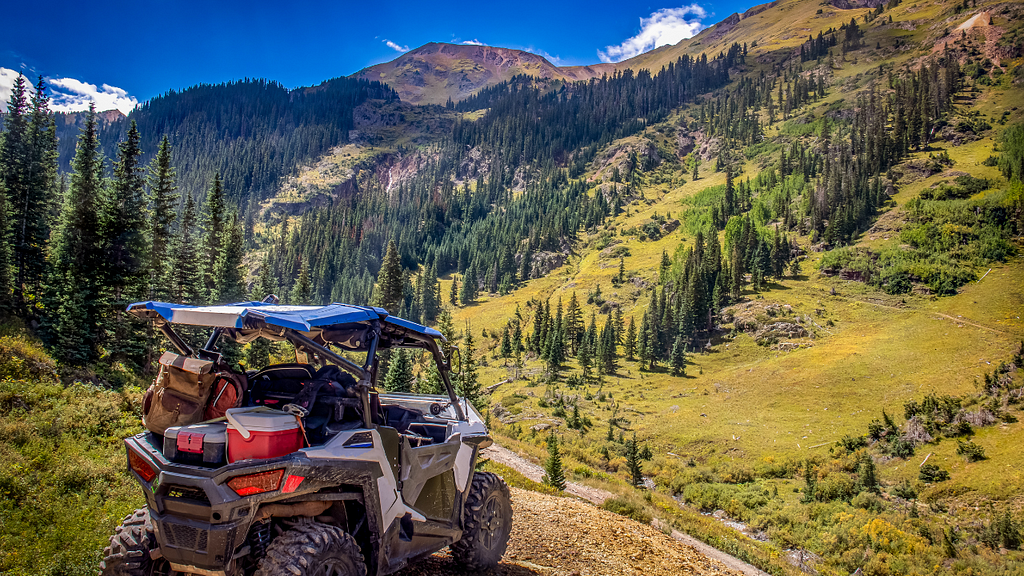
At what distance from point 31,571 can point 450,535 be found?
481 cm

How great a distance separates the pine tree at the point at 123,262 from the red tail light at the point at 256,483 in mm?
28055

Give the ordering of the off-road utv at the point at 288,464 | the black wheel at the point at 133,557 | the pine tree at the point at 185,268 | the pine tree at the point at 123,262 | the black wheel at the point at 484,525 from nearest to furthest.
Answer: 1. the off-road utv at the point at 288,464
2. the black wheel at the point at 133,557
3. the black wheel at the point at 484,525
4. the pine tree at the point at 123,262
5. the pine tree at the point at 185,268

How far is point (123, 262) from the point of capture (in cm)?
2645

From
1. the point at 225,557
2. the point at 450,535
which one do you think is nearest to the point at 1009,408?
the point at 450,535

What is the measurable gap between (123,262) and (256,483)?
1168 inches

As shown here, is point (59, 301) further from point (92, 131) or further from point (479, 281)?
point (479, 281)

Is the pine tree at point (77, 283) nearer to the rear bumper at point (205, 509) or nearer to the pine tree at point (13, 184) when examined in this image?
the pine tree at point (13, 184)

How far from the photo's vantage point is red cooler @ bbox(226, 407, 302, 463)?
3906 millimetres

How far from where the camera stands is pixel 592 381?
7588 cm

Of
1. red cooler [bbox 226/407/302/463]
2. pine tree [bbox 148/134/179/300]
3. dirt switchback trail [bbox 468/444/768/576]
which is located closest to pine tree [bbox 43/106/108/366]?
pine tree [bbox 148/134/179/300]

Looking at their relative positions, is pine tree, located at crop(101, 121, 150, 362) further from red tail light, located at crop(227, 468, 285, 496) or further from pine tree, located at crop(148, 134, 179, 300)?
red tail light, located at crop(227, 468, 285, 496)

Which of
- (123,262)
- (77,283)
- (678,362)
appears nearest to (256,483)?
(77,283)

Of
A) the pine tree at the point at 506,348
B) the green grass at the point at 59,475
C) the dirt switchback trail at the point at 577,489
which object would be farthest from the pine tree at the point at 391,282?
the pine tree at the point at 506,348

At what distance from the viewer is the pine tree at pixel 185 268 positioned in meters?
36.8
